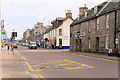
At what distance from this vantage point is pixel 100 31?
31.4m

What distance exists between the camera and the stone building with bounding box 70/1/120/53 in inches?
1059

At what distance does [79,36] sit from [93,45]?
7.81 meters

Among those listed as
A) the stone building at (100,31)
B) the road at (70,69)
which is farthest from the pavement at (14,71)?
the stone building at (100,31)

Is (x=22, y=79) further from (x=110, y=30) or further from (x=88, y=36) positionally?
(x=88, y=36)

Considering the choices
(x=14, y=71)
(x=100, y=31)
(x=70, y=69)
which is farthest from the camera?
(x=100, y=31)

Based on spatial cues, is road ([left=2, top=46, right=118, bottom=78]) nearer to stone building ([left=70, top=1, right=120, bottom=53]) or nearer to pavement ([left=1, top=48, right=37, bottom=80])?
pavement ([left=1, top=48, right=37, bottom=80])

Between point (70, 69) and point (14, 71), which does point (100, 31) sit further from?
point (14, 71)

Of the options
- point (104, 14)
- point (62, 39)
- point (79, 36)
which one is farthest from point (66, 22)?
point (104, 14)

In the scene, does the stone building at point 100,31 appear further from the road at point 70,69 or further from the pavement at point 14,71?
the pavement at point 14,71

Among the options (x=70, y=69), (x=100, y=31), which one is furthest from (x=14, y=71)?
(x=100, y=31)

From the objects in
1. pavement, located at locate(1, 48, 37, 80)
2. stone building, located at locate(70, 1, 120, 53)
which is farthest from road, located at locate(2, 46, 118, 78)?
stone building, located at locate(70, 1, 120, 53)

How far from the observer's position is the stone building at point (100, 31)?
26891mm

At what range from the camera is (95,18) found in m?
33.5

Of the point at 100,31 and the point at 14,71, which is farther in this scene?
the point at 100,31
